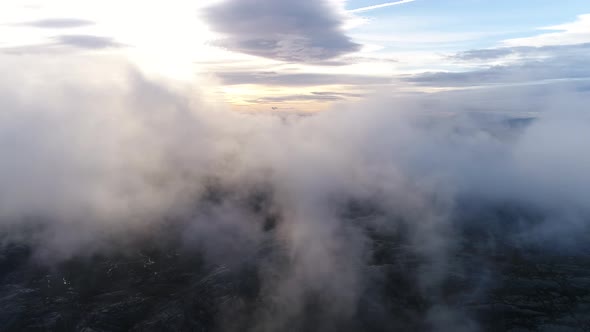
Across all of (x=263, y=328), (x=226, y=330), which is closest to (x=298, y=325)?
(x=263, y=328)

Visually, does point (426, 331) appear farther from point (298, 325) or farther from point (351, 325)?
point (298, 325)

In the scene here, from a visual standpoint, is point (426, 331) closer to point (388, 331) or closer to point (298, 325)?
point (388, 331)

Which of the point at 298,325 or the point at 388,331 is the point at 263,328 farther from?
the point at 388,331

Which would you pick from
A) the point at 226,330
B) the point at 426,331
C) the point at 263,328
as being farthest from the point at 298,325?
the point at 426,331

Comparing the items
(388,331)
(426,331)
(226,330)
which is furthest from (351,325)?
(226,330)

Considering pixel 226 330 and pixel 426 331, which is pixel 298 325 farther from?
pixel 426 331

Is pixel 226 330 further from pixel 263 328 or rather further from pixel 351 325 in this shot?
pixel 351 325

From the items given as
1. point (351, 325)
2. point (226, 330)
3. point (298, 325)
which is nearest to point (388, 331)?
point (351, 325)
